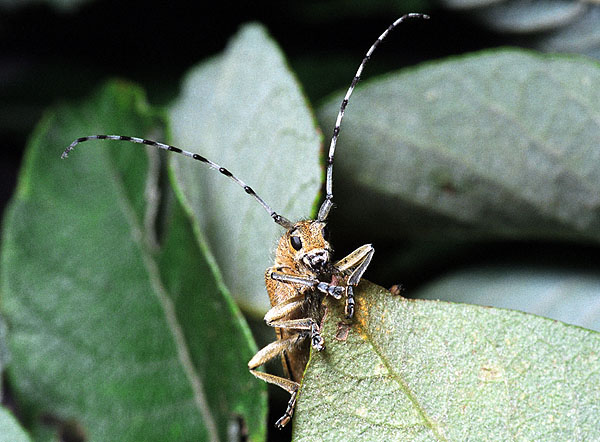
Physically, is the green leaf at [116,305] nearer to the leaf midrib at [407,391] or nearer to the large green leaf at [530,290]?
the leaf midrib at [407,391]

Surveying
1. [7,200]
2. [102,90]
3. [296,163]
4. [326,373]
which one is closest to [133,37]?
[102,90]

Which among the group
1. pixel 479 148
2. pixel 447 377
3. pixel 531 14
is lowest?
pixel 447 377

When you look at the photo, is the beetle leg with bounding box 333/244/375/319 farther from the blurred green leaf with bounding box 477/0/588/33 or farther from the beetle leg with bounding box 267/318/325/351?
the blurred green leaf with bounding box 477/0/588/33

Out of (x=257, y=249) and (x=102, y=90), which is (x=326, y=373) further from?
(x=102, y=90)

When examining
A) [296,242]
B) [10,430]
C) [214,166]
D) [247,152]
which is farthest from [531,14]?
[10,430]

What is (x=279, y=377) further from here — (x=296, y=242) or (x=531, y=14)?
(x=531, y=14)
